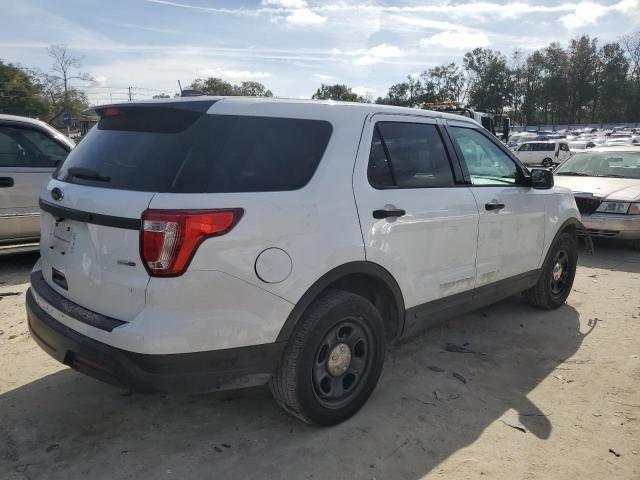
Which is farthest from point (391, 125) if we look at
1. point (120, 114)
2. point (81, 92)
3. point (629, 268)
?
point (81, 92)

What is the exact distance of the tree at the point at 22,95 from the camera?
5331 centimetres

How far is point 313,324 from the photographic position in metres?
2.69

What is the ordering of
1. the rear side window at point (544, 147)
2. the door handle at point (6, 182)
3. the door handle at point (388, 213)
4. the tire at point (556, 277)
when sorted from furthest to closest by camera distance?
the rear side window at point (544, 147) → the door handle at point (6, 182) → the tire at point (556, 277) → the door handle at point (388, 213)

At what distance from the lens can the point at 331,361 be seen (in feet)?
9.51

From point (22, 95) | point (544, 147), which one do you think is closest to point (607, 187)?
point (544, 147)

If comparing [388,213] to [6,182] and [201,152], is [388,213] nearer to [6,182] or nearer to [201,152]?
[201,152]

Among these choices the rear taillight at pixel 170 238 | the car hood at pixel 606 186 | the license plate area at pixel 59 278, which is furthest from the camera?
the car hood at pixel 606 186

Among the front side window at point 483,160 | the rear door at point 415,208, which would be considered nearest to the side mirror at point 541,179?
the front side window at point 483,160

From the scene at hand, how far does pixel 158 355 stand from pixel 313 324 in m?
0.79

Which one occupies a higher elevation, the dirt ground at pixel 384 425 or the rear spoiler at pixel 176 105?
the rear spoiler at pixel 176 105

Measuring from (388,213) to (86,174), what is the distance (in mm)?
1674

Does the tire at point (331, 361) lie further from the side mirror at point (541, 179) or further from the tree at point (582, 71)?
the tree at point (582, 71)

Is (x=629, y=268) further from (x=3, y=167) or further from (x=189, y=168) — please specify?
(x=3, y=167)

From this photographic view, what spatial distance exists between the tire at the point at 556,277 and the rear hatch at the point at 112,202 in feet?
12.1
